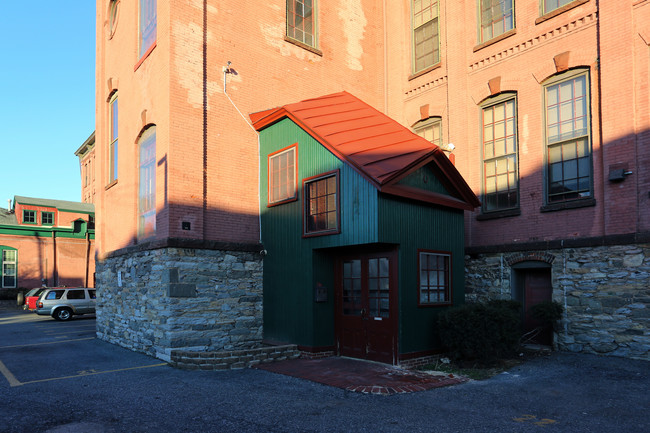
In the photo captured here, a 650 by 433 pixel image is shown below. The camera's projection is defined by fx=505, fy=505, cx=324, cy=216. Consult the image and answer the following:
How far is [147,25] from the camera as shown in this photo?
1404 centimetres

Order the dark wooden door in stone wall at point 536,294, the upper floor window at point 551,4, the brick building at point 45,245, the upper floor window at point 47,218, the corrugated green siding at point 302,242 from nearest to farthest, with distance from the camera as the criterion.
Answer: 1. the corrugated green siding at point 302,242
2. the dark wooden door in stone wall at point 536,294
3. the upper floor window at point 551,4
4. the brick building at point 45,245
5. the upper floor window at point 47,218

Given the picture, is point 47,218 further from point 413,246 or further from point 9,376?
point 413,246

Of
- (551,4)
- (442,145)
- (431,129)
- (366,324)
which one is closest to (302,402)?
(366,324)

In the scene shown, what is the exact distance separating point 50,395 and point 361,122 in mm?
8502

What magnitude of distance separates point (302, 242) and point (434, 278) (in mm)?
3137

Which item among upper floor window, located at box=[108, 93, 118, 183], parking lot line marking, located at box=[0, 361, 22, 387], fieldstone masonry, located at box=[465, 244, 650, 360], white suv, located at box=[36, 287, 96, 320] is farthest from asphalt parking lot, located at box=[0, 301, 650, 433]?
white suv, located at box=[36, 287, 96, 320]

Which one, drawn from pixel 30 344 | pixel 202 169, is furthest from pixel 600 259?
pixel 30 344

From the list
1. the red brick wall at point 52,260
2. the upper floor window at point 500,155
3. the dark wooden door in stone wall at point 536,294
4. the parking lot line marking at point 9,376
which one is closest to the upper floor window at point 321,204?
the upper floor window at point 500,155

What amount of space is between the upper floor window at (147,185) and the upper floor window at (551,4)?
34.1ft

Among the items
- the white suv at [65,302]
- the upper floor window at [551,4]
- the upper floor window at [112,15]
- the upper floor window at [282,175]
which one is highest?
the upper floor window at [112,15]

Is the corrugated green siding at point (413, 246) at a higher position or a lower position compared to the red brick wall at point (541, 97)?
lower

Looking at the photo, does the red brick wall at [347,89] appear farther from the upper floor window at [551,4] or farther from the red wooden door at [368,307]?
the red wooden door at [368,307]

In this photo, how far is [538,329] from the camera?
1170cm

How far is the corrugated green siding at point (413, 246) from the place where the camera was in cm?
1027
